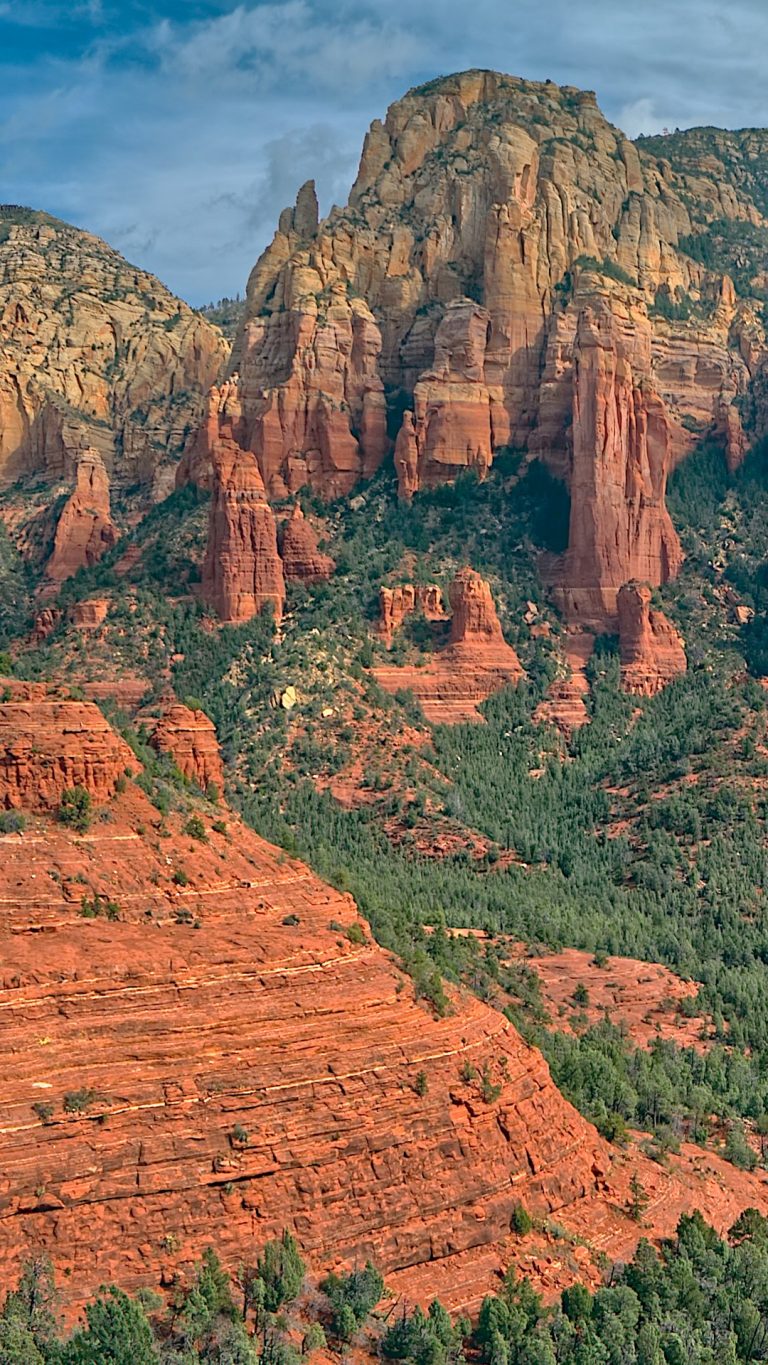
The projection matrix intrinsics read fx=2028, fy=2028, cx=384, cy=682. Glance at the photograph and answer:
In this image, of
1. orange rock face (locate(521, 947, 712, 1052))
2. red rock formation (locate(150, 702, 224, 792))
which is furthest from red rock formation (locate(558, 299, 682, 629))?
red rock formation (locate(150, 702, 224, 792))

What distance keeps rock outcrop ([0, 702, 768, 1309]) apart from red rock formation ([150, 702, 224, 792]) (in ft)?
43.5

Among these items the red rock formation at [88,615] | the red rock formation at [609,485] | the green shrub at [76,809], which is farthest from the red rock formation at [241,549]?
the green shrub at [76,809]

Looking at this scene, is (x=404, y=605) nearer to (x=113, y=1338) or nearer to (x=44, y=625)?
(x=44, y=625)

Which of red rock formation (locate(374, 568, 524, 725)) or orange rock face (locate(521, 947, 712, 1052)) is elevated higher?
red rock formation (locate(374, 568, 524, 725))

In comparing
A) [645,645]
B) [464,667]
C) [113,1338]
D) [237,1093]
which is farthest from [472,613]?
[113,1338]

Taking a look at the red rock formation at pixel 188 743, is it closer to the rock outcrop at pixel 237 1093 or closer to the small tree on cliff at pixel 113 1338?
the rock outcrop at pixel 237 1093

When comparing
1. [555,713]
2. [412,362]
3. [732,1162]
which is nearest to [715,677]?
[555,713]

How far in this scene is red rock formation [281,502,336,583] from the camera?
6698 inches

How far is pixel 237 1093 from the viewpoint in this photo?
59594mm

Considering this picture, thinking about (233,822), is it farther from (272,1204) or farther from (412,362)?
(412,362)

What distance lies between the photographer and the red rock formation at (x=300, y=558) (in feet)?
558

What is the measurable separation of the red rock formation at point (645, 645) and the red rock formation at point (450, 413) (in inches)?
826

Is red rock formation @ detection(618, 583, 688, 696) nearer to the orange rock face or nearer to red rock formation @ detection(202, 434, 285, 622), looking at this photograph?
red rock formation @ detection(202, 434, 285, 622)

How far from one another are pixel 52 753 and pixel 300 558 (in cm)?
10534
